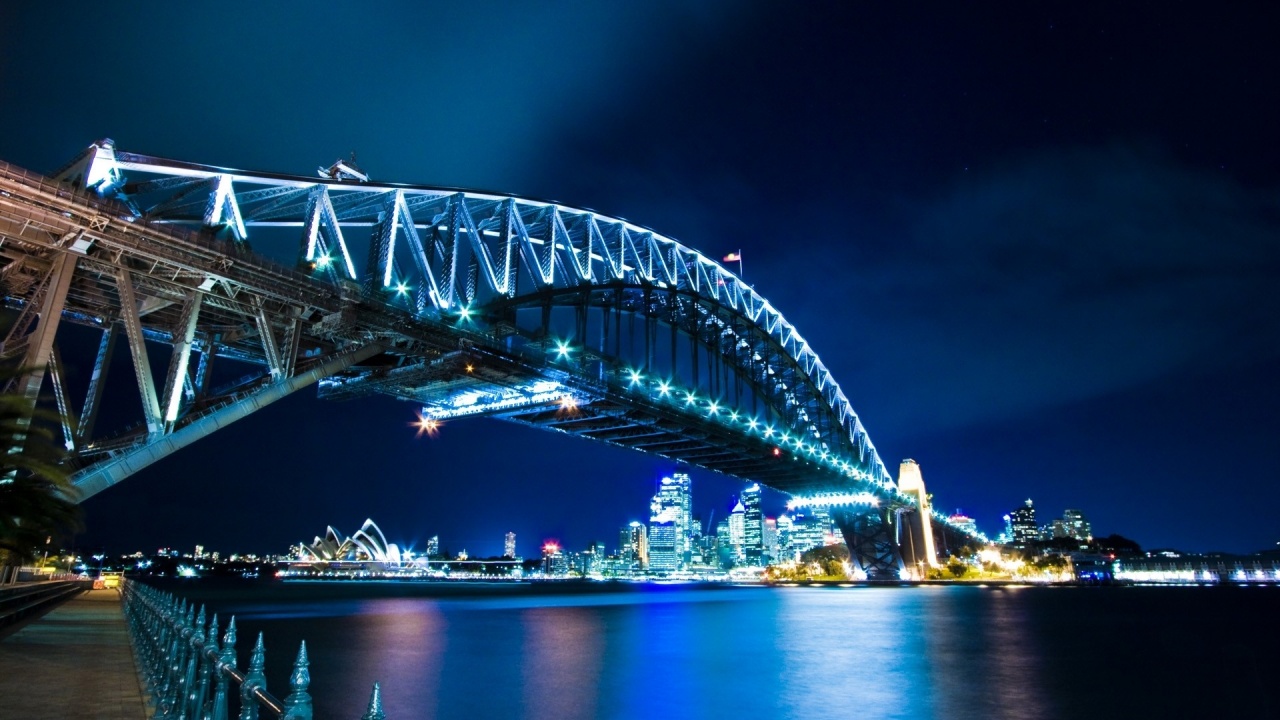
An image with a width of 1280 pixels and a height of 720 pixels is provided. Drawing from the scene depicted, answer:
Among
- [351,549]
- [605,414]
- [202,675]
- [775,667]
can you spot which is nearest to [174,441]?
[202,675]

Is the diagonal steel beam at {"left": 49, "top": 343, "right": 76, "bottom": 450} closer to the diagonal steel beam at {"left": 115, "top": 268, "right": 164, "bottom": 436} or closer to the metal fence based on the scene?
the diagonal steel beam at {"left": 115, "top": 268, "right": 164, "bottom": 436}

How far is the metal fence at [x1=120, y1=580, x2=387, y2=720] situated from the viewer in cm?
398

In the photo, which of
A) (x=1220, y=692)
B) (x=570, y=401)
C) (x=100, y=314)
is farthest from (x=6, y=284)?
(x=1220, y=692)

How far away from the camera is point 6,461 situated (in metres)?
8.18

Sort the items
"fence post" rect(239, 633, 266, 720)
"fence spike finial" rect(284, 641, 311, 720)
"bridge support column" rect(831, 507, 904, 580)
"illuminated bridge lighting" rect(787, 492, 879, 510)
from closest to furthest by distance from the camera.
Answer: "fence spike finial" rect(284, 641, 311, 720) < "fence post" rect(239, 633, 266, 720) < "illuminated bridge lighting" rect(787, 492, 879, 510) < "bridge support column" rect(831, 507, 904, 580)

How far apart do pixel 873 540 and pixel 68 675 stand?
9123cm

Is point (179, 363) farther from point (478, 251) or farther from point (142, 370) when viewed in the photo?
point (478, 251)

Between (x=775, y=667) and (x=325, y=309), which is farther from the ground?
(x=325, y=309)

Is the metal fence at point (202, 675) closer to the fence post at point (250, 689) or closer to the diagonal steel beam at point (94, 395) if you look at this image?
the fence post at point (250, 689)

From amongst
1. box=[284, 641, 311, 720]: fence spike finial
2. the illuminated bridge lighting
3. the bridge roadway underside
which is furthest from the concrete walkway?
the illuminated bridge lighting

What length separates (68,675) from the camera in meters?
11.1

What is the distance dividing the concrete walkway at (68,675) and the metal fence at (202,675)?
34 cm

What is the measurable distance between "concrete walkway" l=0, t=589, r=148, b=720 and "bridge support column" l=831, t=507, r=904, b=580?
7942 centimetres

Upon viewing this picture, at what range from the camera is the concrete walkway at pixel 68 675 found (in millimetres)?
8688
